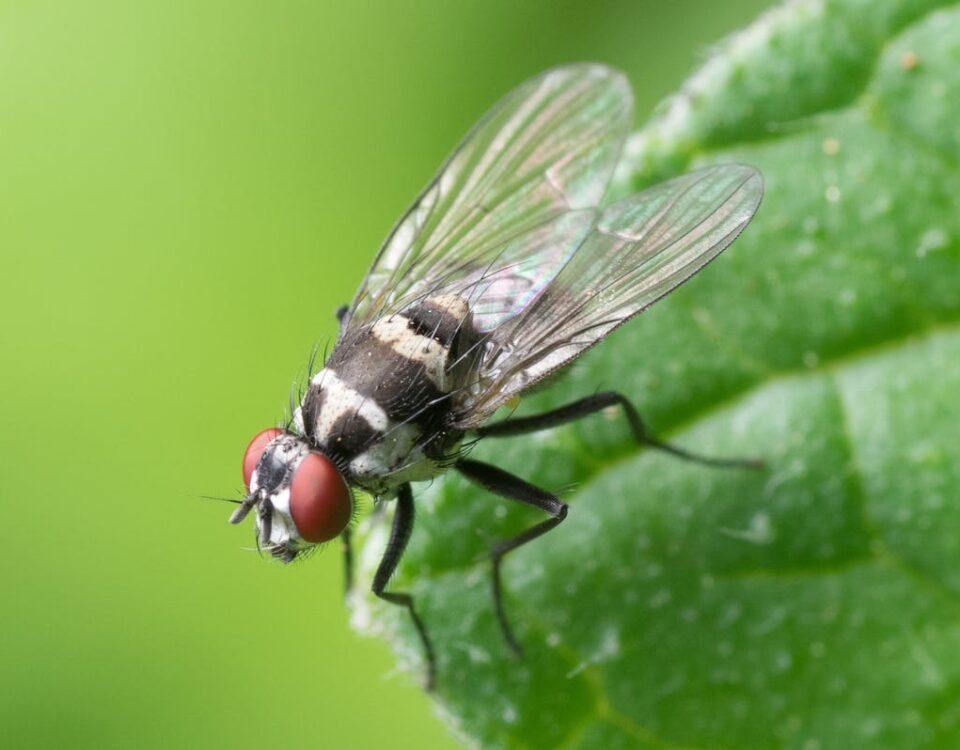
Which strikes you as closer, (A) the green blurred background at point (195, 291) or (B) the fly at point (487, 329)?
(B) the fly at point (487, 329)

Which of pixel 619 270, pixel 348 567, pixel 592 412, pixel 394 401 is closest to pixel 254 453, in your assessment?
pixel 394 401

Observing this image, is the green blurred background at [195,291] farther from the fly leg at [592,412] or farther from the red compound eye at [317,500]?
the red compound eye at [317,500]

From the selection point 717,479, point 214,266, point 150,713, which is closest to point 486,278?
point 717,479

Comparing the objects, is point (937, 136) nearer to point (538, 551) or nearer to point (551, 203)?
point (551, 203)

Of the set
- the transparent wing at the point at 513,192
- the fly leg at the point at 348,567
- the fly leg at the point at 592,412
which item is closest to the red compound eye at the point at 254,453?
the transparent wing at the point at 513,192

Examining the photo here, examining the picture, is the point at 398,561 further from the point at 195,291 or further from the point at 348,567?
the point at 195,291

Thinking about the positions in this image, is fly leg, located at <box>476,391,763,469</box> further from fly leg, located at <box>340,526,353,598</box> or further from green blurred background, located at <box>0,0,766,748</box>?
green blurred background, located at <box>0,0,766,748</box>
